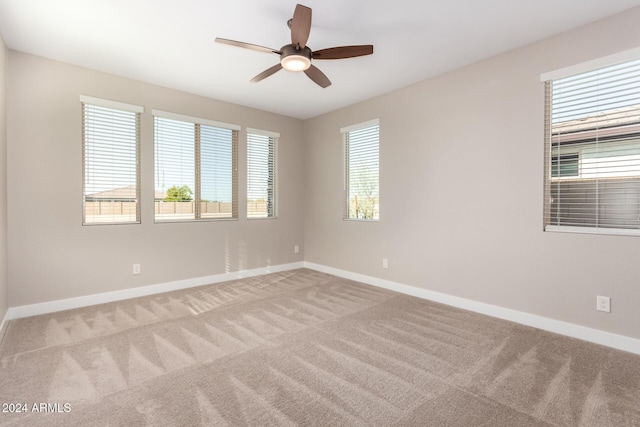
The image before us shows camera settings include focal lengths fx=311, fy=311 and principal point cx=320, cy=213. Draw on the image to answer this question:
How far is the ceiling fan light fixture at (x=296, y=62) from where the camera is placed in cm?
246

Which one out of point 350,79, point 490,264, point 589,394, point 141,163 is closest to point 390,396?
point 589,394

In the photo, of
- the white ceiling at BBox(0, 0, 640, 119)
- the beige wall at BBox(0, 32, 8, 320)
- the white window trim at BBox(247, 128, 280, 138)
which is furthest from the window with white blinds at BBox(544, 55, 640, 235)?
the beige wall at BBox(0, 32, 8, 320)

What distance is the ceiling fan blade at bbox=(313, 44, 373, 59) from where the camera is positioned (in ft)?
8.04

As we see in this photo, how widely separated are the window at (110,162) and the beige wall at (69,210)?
3.2 inches

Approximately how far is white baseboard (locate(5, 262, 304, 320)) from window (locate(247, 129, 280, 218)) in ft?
3.11

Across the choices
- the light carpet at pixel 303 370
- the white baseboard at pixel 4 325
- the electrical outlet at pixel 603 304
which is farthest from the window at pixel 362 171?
the white baseboard at pixel 4 325

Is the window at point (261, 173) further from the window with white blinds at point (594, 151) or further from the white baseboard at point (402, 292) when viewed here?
the window with white blinds at point (594, 151)

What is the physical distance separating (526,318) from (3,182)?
5120 mm

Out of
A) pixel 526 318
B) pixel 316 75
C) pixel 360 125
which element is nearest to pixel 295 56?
pixel 316 75

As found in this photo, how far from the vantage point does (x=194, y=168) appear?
14.3 ft

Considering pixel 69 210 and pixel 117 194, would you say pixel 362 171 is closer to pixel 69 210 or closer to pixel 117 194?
pixel 117 194

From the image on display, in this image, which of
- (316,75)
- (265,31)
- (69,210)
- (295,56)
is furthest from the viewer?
(69,210)

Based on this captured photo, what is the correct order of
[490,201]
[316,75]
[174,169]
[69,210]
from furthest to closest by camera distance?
[174,169], [69,210], [490,201], [316,75]

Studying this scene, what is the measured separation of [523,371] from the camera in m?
2.13
